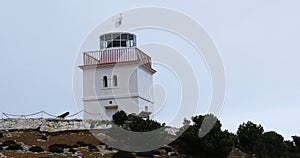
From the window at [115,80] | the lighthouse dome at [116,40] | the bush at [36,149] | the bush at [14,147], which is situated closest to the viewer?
the bush at [36,149]

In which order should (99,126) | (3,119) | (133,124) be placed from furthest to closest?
(3,119), (99,126), (133,124)

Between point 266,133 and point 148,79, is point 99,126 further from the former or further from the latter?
point 266,133

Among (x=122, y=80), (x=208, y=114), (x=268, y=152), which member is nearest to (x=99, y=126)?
(x=122, y=80)

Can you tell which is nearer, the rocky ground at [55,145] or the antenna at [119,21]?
the rocky ground at [55,145]

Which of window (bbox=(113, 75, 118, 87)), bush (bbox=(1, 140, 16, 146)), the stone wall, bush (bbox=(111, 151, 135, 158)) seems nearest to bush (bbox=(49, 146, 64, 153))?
bush (bbox=(1, 140, 16, 146))

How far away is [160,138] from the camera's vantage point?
1313 inches

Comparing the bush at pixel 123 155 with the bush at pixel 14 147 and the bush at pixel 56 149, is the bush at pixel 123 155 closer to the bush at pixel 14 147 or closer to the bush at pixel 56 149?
the bush at pixel 56 149

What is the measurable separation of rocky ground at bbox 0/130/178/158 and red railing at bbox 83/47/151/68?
16.9ft

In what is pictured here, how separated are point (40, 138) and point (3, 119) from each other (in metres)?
5.57

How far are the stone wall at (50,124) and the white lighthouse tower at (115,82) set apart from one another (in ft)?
5.03

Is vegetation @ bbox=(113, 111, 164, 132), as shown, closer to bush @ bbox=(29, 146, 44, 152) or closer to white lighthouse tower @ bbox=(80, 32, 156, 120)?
white lighthouse tower @ bbox=(80, 32, 156, 120)

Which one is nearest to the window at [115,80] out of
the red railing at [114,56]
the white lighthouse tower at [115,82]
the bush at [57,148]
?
the white lighthouse tower at [115,82]

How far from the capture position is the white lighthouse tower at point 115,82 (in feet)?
123

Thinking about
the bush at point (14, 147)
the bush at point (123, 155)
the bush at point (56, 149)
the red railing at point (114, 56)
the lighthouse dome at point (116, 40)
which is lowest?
the bush at point (123, 155)
